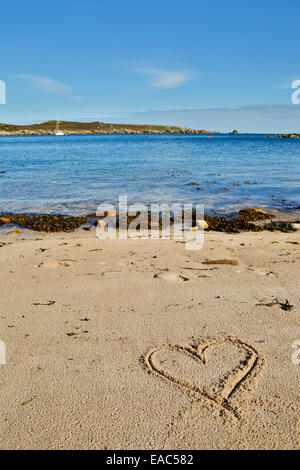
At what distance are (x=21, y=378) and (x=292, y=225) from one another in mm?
6676

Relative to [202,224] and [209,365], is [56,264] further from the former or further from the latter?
[202,224]

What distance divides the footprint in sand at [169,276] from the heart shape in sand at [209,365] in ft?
4.60

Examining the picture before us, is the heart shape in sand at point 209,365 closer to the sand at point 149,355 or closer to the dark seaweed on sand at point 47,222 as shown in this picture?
the sand at point 149,355

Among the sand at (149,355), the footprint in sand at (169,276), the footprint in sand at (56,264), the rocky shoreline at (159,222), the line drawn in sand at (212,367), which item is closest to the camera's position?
the sand at (149,355)

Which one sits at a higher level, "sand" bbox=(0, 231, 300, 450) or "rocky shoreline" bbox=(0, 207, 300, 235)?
"rocky shoreline" bbox=(0, 207, 300, 235)

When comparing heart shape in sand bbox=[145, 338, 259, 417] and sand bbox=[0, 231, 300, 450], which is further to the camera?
heart shape in sand bbox=[145, 338, 259, 417]

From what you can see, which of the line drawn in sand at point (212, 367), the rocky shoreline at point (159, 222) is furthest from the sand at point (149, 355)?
the rocky shoreline at point (159, 222)

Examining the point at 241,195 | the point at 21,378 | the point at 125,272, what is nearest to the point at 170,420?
the point at 21,378

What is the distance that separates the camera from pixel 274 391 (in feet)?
7.91

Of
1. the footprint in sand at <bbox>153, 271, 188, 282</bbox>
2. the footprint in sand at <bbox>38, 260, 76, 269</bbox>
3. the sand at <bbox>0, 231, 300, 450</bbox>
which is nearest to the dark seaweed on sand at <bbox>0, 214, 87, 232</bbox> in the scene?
the footprint in sand at <bbox>38, 260, 76, 269</bbox>

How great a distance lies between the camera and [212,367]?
268cm

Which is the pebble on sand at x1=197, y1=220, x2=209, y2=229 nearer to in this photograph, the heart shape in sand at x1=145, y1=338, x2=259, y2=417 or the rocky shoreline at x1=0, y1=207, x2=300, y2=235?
the rocky shoreline at x1=0, y1=207, x2=300, y2=235

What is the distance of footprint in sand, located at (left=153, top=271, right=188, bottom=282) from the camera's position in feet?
14.3

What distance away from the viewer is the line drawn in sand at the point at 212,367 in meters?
2.40
